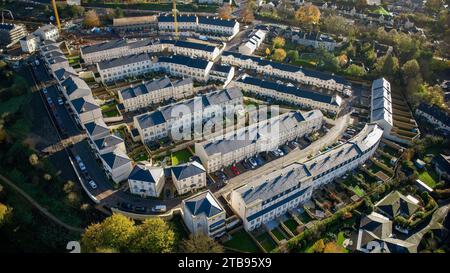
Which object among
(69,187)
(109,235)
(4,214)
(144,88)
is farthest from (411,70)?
(4,214)

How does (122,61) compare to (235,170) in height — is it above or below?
above

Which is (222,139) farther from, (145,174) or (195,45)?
(195,45)

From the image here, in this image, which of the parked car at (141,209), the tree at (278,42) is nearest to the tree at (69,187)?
the parked car at (141,209)

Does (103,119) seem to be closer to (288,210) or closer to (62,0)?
(288,210)

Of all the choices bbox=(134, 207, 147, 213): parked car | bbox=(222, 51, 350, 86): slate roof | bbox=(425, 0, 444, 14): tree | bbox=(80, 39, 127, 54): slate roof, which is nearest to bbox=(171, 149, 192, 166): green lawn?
bbox=(134, 207, 147, 213): parked car

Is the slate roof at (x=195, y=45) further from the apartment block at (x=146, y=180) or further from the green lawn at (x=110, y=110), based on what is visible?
the apartment block at (x=146, y=180)

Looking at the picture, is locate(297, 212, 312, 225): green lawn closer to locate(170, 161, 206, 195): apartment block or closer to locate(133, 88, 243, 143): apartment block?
locate(170, 161, 206, 195): apartment block
